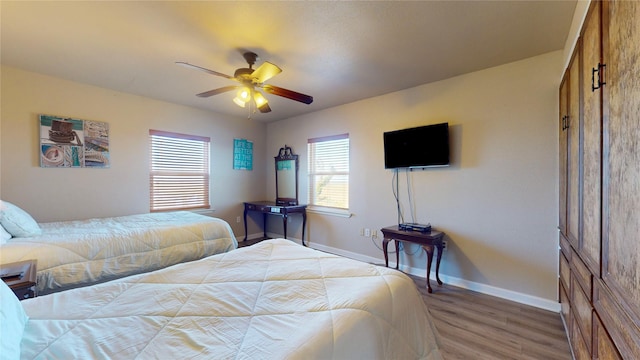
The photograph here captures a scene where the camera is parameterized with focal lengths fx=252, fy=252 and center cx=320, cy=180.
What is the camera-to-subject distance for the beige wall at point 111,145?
2877 mm

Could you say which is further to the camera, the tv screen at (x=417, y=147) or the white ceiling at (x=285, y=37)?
the tv screen at (x=417, y=147)

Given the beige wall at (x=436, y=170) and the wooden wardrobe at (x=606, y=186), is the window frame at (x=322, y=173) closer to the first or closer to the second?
the beige wall at (x=436, y=170)

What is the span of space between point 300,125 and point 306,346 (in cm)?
422

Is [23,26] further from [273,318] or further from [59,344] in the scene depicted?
[273,318]

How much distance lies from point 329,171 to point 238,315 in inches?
135

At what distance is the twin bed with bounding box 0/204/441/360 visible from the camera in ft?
2.76

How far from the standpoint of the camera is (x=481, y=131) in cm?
284

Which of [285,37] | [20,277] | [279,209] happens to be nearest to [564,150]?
[285,37]

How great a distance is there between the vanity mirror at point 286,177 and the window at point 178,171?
1337mm

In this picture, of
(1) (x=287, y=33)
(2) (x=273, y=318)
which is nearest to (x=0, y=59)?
(1) (x=287, y=33)

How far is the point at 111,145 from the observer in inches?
137

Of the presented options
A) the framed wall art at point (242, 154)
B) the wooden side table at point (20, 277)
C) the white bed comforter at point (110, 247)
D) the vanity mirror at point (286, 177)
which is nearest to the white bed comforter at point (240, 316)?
the wooden side table at point (20, 277)

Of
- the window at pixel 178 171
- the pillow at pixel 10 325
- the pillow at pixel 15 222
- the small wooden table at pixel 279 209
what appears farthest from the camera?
the small wooden table at pixel 279 209

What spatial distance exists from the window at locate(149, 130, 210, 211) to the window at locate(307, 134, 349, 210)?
1901mm
